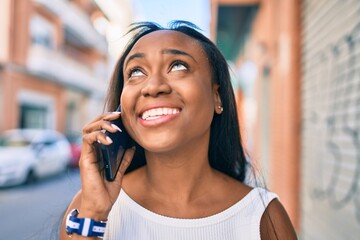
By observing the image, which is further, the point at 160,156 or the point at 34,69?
the point at 34,69

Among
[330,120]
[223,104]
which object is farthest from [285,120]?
[223,104]

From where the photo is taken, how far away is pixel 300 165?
5.01 m

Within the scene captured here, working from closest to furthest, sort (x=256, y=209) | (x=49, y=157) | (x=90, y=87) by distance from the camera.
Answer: (x=256, y=209), (x=49, y=157), (x=90, y=87)

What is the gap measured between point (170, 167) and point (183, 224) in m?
0.23

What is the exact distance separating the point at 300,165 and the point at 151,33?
4.06 metres

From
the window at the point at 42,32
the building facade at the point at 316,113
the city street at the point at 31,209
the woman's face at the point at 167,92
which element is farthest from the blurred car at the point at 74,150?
the woman's face at the point at 167,92

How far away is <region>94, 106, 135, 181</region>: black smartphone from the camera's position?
1324 millimetres

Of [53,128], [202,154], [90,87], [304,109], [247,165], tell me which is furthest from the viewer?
[90,87]

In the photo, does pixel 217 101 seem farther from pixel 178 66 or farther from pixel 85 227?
pixel 85 227

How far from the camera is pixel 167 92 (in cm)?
132

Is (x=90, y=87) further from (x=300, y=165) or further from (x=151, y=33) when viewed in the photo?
(x=151, y=33)

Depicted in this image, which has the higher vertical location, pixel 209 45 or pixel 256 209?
pixel 209 45

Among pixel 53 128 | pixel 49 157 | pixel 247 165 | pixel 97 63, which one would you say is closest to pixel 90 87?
pixel 97 63

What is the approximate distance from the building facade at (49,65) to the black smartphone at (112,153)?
377 inches
